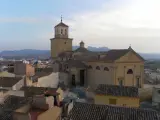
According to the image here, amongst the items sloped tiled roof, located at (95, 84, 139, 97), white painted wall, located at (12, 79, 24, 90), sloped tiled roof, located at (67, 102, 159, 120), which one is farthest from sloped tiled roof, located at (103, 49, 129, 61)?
→ sloped tiled roof, located at (67, 102, 159, 120)

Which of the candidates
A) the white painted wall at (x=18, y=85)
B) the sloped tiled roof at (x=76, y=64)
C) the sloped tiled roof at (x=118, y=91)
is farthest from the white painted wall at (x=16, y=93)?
the sloped tiled roof at (x=76, y=64)

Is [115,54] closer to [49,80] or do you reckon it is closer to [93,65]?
[93,65]

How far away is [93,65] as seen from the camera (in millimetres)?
40625

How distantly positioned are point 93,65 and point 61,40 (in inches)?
345

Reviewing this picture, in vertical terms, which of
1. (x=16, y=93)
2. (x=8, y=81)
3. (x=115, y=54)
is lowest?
(x=16, y=93)

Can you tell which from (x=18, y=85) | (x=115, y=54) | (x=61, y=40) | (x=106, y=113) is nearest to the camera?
(x=106, y=113)

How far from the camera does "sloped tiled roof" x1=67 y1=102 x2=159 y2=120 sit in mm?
17438

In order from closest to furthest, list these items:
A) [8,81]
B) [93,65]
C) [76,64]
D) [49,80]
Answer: [8,81], [49,80], [93,65], [76,64]

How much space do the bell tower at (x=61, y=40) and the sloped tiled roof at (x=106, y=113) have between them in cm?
2896

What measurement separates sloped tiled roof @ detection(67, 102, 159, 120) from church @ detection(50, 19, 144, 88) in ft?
62.9

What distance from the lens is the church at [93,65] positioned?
37688 mm

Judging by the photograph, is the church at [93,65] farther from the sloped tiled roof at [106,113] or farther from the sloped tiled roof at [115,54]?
the sloped tiled roof at [106,113]

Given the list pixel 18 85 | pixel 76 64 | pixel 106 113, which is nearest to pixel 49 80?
pixel 76 64

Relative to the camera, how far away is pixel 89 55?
44906 mm
